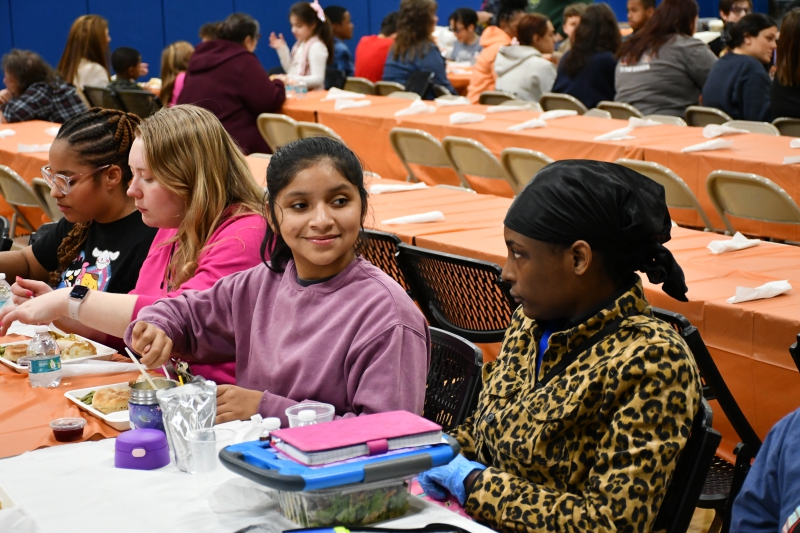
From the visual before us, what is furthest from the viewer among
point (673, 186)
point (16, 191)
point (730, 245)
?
point (16, 191)

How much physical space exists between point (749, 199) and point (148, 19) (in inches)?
446

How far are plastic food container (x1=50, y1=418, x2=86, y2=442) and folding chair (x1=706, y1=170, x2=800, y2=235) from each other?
3.10 m

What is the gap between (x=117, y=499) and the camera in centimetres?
154

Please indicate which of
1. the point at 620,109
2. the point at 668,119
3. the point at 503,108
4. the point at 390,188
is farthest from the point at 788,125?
the point at 390,188

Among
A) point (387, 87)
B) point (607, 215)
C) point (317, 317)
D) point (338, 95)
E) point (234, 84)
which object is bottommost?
point (387, 87)

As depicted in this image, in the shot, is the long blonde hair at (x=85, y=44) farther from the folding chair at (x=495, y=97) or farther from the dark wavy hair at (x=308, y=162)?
the dark wavy hair at (x=308, y=162)

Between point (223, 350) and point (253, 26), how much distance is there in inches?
214

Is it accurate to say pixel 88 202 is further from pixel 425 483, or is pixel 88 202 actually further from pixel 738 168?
pixel 738 168

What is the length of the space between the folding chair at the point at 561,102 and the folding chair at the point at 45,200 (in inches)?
157

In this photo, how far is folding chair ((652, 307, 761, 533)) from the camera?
7.12 feet

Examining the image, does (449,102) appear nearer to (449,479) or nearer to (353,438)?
(449,479)

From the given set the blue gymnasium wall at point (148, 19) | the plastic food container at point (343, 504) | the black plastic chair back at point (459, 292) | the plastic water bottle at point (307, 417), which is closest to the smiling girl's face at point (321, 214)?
the plastic water bottle at point (307, 417)

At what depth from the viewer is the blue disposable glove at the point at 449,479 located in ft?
5.58

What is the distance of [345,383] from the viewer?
1.93 meters
